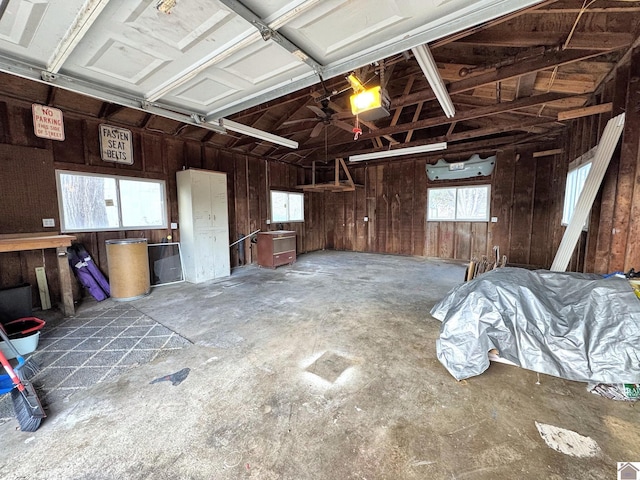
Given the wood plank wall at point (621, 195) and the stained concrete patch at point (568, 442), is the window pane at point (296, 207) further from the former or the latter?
the stained concrete patch at point (568, 442)

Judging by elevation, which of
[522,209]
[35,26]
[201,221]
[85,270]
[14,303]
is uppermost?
[35,26]

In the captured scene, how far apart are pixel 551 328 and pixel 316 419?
1965 mm

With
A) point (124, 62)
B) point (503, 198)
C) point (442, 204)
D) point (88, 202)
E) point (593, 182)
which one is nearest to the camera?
point (124, 62)

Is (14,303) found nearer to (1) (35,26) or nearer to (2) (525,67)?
(1) (35,26)

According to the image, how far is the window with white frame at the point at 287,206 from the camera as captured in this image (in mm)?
7496

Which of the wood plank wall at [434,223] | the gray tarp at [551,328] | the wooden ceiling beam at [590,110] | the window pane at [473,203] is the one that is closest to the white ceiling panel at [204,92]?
the gray tarp at [551,328]

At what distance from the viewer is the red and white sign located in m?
3.44

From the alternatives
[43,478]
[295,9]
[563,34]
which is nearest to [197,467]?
[43,478]

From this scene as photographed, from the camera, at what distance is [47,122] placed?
3.54 meters

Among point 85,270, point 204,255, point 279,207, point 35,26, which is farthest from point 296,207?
point 35,26

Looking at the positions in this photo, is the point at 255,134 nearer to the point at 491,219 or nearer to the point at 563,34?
the point at 563,34

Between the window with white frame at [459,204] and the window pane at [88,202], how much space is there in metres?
7.48

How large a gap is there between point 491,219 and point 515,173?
48.3 inches

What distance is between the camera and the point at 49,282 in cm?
364
